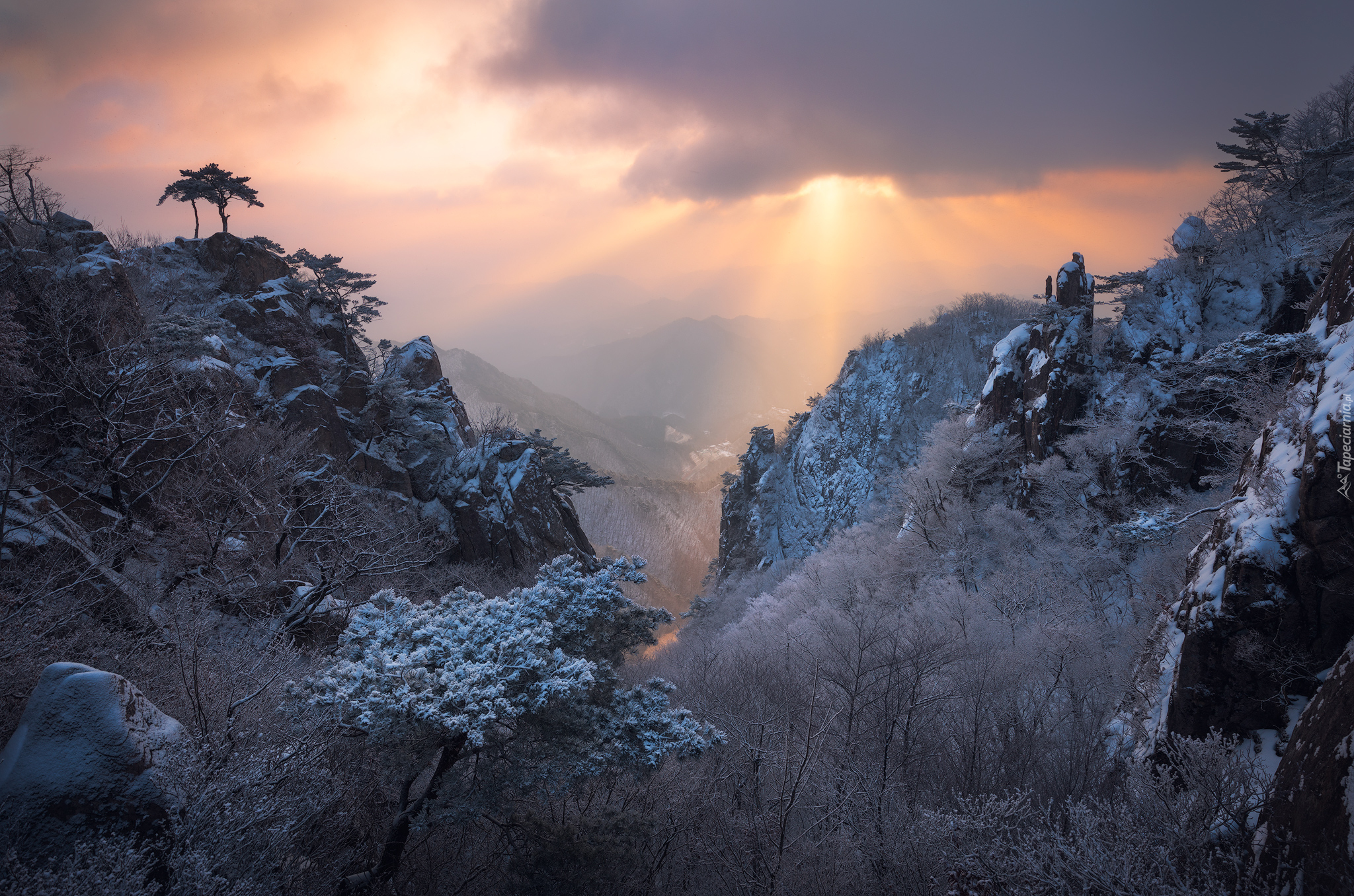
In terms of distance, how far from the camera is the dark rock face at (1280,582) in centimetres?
769

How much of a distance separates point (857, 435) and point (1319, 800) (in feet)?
181

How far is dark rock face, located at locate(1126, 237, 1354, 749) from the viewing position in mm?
7691

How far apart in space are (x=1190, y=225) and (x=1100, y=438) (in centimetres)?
1250

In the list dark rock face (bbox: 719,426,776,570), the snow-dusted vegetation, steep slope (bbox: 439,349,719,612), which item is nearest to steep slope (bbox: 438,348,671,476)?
steep slope (bbox: 439,349,719,612)

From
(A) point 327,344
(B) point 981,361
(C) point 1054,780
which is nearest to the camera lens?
(C) point 1054,780

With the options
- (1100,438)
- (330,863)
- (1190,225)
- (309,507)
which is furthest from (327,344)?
(1190,225)

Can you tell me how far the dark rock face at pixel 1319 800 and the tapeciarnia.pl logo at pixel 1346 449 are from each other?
2215 mm

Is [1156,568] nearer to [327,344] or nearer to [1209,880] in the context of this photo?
[1209,880]

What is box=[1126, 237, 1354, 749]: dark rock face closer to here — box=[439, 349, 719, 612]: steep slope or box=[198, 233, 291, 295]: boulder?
box=[198, 233, 291, 295]: boulder

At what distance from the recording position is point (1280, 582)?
8.18 m

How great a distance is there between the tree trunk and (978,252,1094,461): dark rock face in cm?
3238

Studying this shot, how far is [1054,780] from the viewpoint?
11953 mm

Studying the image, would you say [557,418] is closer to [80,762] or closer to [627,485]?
[627,485]

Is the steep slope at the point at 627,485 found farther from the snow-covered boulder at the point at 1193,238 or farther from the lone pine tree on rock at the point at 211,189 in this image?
the snow-covered boulder at the point at 1193,238
